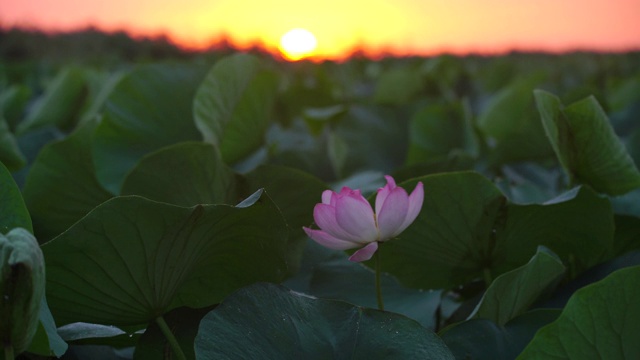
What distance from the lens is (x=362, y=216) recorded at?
1.71 feet

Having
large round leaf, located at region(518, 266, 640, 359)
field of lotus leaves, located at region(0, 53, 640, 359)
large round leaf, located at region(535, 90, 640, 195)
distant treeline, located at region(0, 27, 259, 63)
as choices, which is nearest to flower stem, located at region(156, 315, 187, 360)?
field of lotus leaves, located at region(0, 53, 640, 359)

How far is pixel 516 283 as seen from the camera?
0.54m

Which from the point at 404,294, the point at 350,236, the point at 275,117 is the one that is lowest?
the point at 275,117

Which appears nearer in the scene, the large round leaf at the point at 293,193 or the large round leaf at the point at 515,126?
the large round leaf at the point at 293,193

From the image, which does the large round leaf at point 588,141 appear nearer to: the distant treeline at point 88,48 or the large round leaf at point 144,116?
the large round leaf at point 144,116

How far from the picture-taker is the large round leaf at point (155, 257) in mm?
499

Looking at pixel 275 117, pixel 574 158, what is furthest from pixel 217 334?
pixel 275 117

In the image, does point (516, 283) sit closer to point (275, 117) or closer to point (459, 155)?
point (459, 155)

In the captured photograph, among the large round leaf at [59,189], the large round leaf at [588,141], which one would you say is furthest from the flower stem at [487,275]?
the large round leaf at [59,189]

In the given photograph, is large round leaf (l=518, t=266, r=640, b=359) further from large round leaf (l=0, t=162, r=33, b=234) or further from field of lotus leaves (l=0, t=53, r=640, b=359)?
large round leaf (l=0, t=162, r=33, b=234)

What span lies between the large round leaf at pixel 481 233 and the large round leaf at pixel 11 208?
10.5 inches

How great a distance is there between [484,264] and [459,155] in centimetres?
23

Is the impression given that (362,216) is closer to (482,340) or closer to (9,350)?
(482,340)

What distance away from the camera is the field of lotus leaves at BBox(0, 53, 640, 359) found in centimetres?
46
